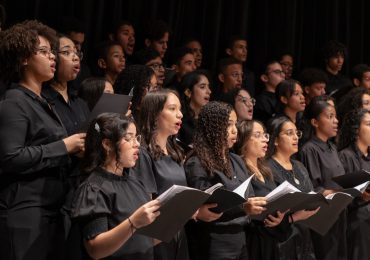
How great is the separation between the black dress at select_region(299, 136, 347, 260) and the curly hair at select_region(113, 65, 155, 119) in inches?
52.8

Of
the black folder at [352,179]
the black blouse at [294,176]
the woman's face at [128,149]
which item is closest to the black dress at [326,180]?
the black blouse at [294,176]

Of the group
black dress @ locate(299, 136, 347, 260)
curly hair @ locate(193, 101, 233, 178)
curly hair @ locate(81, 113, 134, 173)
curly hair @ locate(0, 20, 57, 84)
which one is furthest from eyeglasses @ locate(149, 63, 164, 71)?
curly hair @ locate(81, 113, 134, 173)

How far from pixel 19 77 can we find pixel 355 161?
2.59 metres

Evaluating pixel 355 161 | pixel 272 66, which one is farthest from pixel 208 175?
pixel 272 66

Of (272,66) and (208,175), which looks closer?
(208,175)

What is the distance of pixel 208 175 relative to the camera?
3500mm

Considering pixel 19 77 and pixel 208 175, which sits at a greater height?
pixel 19 77

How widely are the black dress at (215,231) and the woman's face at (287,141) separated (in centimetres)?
85

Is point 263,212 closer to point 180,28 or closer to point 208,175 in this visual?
point 208,175

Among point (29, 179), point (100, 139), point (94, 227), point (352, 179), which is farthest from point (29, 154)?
point (352, 179)

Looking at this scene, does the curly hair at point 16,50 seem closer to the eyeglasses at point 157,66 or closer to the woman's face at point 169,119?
the woman's face at point 169,119

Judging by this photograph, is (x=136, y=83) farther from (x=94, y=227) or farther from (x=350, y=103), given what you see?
(x=350, y=103)

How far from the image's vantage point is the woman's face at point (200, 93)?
487 cm

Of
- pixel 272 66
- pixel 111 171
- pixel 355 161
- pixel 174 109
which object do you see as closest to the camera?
pixel 111 171
